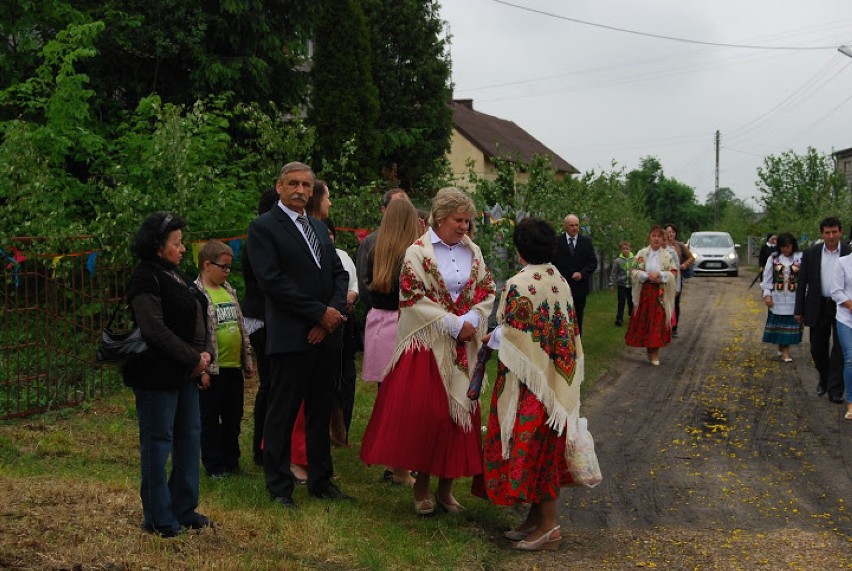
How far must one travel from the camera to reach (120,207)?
10547 millimetres

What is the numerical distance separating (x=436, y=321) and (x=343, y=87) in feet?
73.9

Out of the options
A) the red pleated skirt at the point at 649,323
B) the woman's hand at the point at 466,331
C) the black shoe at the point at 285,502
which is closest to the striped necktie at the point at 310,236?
the woman's hand at the point at 466,331

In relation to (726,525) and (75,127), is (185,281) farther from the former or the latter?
(75,127)

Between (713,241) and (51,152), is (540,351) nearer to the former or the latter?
(51,152)

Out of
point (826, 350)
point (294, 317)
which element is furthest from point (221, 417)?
point (826, 350)

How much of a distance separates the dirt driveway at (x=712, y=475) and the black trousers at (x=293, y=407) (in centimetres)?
151

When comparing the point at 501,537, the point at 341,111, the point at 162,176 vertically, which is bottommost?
the point at 501,537

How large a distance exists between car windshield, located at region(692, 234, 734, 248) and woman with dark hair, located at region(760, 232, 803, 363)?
26.0m

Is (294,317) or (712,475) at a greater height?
(294,317)

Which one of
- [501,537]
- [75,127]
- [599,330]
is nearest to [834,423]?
[501,537]

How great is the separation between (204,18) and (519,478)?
15463mm

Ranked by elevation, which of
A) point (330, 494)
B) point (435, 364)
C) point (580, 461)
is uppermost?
point (435, 364)

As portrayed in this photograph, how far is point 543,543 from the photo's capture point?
5.99m

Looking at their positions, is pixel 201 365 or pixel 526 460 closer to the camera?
pixel 201 365
